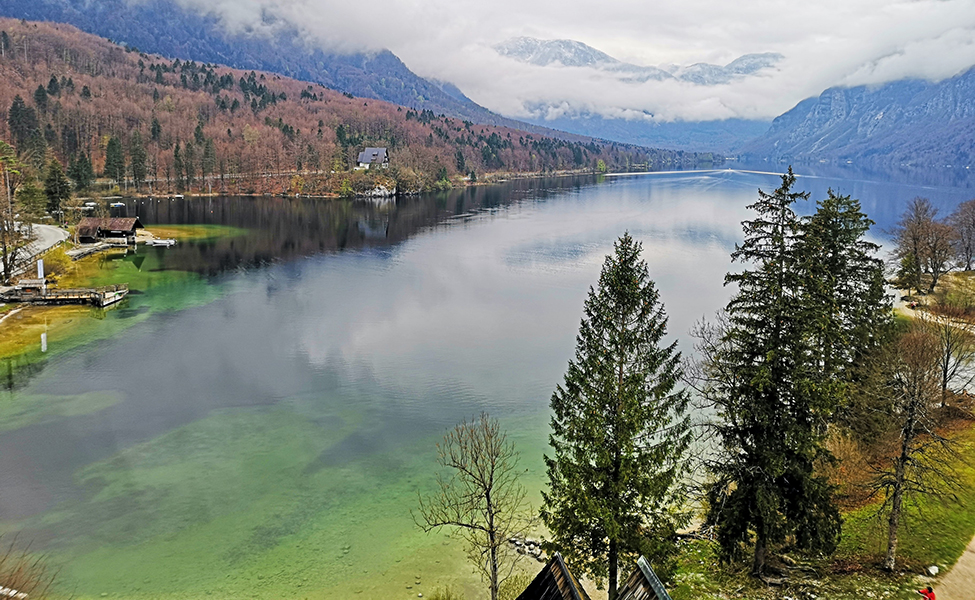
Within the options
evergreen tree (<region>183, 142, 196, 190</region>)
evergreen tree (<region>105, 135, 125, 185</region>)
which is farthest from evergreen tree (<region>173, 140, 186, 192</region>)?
evergreen tree (<region>105, 135, 125, 185</region>)

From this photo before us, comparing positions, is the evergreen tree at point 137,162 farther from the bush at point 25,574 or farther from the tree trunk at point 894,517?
the tree trunk at point 894,517

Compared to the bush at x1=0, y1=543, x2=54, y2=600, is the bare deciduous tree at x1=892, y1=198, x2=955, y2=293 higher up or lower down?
higher up

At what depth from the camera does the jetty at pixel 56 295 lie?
47250mm

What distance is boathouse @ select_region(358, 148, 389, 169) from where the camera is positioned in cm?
→ 15075

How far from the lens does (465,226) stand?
3669 inches

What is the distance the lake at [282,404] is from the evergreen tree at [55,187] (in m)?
23.9

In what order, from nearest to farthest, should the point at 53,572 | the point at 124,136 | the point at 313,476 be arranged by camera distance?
the point at 53,572
the point at 313,476
the point at 124,136

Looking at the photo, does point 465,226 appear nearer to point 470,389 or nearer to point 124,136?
point 470,389

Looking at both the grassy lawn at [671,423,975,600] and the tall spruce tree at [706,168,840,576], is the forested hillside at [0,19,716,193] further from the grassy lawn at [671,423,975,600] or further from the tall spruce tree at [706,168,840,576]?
the grassy lawn at [671,423,975,600]

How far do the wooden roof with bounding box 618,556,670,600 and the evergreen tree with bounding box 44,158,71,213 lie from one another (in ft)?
301

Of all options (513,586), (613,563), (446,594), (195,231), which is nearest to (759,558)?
(613,563)

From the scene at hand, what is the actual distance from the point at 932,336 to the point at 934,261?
26.7 meters

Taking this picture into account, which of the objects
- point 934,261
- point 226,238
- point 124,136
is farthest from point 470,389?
point 124,136

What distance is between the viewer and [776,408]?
16.3 m
